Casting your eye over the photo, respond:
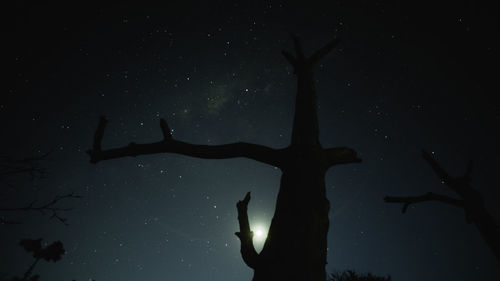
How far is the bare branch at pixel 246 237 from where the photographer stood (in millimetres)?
2197

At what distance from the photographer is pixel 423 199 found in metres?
5.64

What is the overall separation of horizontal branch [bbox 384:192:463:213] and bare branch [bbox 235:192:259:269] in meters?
4.57

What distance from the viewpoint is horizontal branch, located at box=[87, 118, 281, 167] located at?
283cm

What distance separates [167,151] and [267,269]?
1565 millimetres

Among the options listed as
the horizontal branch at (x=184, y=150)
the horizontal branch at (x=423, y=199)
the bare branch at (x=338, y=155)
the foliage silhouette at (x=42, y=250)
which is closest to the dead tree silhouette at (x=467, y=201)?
the horizontal branch at (x=423, y=199)

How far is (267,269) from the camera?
2096 mm

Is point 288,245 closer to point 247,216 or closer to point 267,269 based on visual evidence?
point 267,269

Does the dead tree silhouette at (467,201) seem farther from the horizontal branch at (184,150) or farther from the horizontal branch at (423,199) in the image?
the horizontal branch at (184,150)

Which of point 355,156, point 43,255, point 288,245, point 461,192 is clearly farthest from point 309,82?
point 43,255

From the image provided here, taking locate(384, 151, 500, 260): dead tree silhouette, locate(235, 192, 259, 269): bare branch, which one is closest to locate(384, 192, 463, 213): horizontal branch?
locate(384, 151, 500, 260): dead tree silhouette

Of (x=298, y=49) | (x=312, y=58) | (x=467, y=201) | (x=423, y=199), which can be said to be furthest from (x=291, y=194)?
(x=467, y=201)

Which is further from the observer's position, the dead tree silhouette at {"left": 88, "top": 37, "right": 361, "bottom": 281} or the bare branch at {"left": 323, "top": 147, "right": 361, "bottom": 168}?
the bare branch at {"left": 323, "top": 147, "right": 361, "bottom": 168}

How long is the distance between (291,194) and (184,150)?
1.19 meters

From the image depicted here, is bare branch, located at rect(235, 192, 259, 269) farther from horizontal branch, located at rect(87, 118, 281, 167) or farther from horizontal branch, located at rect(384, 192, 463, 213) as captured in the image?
horizontal branch, located at rect(384, 192, 463, 213)
